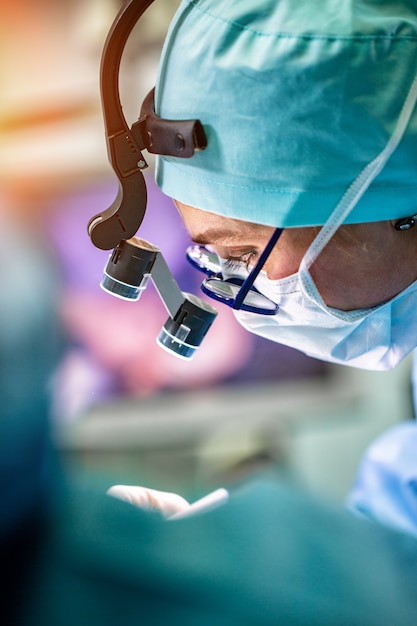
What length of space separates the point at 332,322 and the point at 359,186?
10.7 inches

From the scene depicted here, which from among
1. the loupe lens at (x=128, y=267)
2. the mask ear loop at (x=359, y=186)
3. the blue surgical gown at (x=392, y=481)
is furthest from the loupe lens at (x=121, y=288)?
the blue surgical gown at (x=392, y=481)

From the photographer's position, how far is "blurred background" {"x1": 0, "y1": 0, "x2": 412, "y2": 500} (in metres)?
2.58

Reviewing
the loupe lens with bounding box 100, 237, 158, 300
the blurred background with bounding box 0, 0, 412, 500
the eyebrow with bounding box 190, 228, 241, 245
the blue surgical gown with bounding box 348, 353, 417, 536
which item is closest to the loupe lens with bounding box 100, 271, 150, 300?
the loupe lens with bounding box 100, 237, 158, 300

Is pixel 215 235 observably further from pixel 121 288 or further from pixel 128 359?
pixel 128 359

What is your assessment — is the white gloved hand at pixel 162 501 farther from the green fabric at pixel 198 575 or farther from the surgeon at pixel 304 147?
the surgeon at pixel 304 147

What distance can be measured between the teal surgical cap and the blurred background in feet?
2.58

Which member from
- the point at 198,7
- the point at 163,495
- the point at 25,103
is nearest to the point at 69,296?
the point at 25,103

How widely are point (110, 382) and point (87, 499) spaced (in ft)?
5.90

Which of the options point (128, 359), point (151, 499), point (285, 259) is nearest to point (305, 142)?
point (285, 259)

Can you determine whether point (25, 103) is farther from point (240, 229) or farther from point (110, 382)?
point (240, 229)

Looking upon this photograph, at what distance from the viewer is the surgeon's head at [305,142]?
1056mm

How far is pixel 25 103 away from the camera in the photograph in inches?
102

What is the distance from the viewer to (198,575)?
107cm

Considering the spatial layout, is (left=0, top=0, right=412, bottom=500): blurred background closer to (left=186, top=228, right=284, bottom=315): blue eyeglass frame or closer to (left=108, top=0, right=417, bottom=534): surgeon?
(left=186, top=228, right=284, bottom=315): blue eyeglass frame
